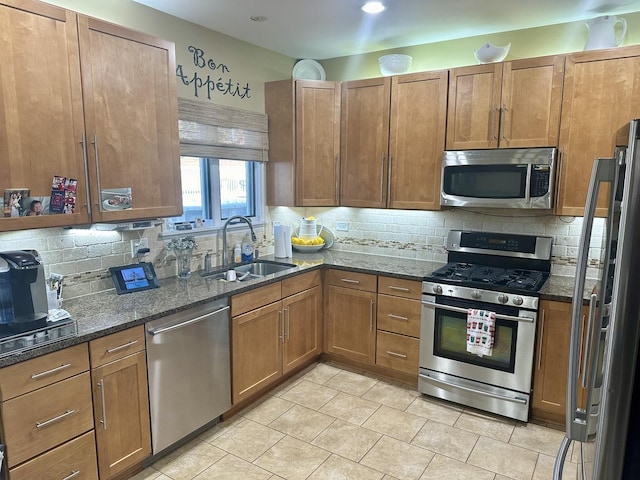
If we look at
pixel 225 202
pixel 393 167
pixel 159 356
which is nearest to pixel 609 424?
pixel 159 356

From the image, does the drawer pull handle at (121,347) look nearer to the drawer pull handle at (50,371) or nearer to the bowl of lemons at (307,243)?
the drawer pull handle at (50,371)

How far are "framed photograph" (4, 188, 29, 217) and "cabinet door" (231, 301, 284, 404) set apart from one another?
4.49 feet

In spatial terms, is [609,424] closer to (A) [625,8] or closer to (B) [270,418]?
(B) [270,418]

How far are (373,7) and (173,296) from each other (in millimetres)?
2237

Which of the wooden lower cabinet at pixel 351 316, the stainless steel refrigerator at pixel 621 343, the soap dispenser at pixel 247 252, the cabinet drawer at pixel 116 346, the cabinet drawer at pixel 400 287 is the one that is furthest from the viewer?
the soap dispenser at pixel 247 252

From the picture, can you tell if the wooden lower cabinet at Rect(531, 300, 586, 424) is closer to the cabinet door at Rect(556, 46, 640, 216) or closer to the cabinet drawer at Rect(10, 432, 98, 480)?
the cabinet door at Rect(556, 46, 640, 216)

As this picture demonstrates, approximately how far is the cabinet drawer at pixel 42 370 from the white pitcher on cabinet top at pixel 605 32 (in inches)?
138

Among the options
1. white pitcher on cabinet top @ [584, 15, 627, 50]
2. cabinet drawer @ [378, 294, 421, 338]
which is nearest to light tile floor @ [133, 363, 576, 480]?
cabinet drawer @ [378, 294, 421, 338]

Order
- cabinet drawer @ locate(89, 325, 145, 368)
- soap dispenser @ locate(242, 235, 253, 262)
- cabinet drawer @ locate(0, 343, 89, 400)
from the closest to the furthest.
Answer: cabinet drawer @ locate(0, 343, 89, 400) < cabinet drawer @ locate(89, 325, 145, 368) < soap dispenser @ locate(242, 235, 253, 262)

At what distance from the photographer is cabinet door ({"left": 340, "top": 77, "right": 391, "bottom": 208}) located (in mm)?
3525

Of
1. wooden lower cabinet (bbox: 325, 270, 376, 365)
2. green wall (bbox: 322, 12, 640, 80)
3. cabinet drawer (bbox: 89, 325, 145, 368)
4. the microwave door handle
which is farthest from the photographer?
wooden lower cabinet (bbox: 325, 270, 376, 365)

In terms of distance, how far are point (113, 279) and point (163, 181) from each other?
690mm

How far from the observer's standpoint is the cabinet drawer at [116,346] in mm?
2037

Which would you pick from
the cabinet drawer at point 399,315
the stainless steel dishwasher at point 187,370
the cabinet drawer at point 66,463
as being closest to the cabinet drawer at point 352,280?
the cabinet drawer at point 399,315
